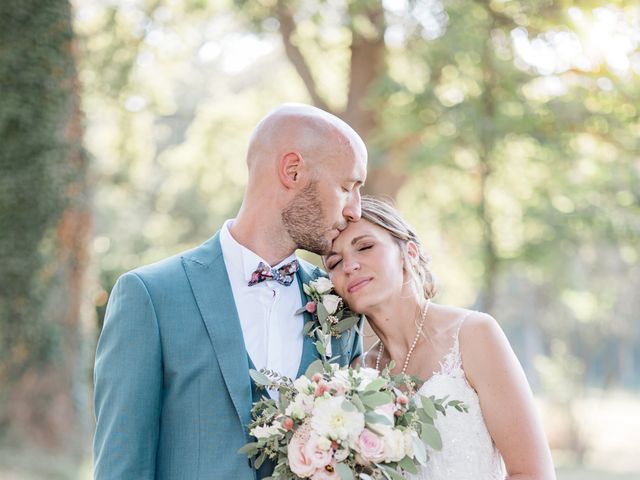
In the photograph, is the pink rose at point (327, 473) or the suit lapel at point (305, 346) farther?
the suit lapel at point (305, 346)

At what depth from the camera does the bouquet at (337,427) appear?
8.63 feet

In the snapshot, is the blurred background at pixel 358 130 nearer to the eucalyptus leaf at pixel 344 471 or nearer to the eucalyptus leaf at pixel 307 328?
the eucalyptus leaf at pixel 307 328

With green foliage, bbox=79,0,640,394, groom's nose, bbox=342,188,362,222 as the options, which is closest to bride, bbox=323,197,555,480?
groom's nose, bbox=342,188,362,222

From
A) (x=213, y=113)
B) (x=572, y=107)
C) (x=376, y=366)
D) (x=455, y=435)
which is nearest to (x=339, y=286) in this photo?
(x=376, y=366)

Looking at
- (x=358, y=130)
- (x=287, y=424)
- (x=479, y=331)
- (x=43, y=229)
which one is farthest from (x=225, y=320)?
(x=358, y=130)

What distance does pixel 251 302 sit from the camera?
9.96 feet

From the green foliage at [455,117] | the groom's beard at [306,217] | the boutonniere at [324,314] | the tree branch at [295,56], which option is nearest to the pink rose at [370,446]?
the boutonniere at [324,314]

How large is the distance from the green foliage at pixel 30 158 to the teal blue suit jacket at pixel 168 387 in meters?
8.09

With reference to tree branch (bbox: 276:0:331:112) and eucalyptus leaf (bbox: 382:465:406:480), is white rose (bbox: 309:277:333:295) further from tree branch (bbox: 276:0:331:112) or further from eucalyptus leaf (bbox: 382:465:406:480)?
tree branch (bbox: 276:0:331:112)

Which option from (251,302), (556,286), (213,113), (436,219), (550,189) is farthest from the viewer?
(213,113)

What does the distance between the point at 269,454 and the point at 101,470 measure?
20.7 inches

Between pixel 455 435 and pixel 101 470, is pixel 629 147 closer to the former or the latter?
pixel 455 435

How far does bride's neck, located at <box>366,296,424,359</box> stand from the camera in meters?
3.47

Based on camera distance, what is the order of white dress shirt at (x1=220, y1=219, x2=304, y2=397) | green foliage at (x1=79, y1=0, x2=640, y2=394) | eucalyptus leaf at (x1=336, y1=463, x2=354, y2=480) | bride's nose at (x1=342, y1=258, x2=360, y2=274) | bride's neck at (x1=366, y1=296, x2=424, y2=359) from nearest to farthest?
eucalyptus leaf at (x1=336, y1=463, x2=354, y2=480) < white dress shirt at (x1=220, y1=219, x2=304, y2=397) < bride's nose at (x1=342, y1=258, x2=360, y2=274) < bride's neck at (x1=366, y1=296, x2=424, y2=359) < green foliage at (x1=79, y1=0, x2=640, y2=394)
